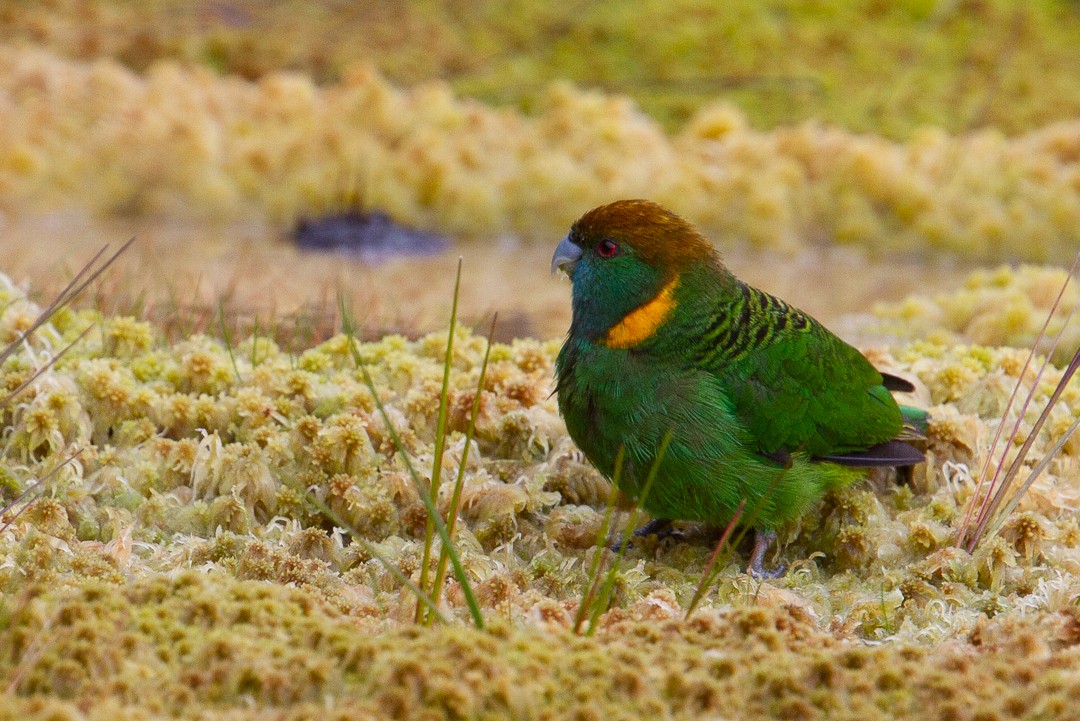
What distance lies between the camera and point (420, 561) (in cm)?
279

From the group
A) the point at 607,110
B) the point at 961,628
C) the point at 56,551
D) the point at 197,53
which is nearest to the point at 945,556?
the point at 961,628

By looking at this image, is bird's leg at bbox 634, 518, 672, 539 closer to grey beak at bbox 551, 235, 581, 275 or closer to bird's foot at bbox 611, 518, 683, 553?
bird's foot at bbox 611, 518, 683, 553

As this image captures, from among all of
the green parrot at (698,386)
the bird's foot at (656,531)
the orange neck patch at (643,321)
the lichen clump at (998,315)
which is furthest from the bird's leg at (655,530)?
the lichen clump at (998,315)

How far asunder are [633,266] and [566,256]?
0.60 ft

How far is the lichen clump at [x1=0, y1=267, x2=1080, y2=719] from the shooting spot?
6.09ft

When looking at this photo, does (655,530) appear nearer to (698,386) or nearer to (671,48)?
(698,386)

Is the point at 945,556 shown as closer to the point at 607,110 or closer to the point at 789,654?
the point at 789,654

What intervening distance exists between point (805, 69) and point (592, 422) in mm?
5743

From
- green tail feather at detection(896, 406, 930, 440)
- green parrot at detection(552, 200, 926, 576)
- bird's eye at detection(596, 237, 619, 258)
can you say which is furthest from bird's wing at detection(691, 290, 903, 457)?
bird's eye at detection(596, 237, 619, 258)

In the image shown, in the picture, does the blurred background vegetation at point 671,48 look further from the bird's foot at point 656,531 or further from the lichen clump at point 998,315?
the bird's foot at point 656,531

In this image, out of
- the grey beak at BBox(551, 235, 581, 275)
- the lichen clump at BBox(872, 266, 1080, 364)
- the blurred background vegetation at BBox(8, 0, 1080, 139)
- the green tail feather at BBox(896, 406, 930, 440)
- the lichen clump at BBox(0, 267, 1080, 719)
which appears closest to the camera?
the lichen clump at BBox(0, 267, 1080, 719)

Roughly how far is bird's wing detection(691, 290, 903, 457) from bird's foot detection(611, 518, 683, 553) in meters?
0.39

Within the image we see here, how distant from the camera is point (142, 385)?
348 cm

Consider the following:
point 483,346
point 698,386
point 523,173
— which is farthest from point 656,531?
point 523,173
